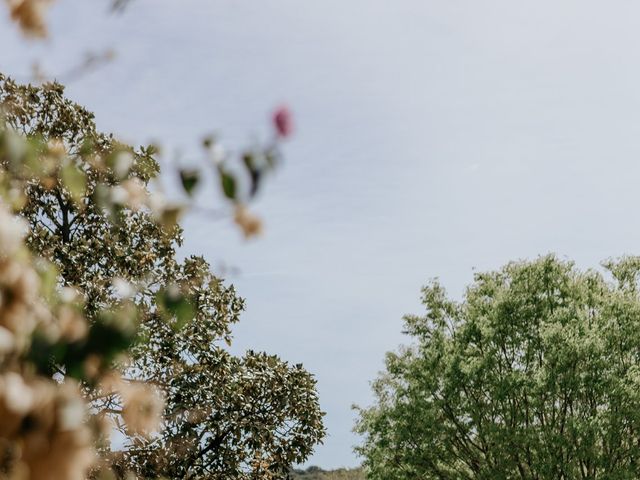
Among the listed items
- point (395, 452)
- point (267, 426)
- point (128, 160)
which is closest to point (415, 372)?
point (395, 452)

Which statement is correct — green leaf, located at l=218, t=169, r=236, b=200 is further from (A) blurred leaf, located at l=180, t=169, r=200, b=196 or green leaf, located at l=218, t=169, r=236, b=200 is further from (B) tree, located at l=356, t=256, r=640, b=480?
(B) tree, located at l=356, t=256, r=640, b=480

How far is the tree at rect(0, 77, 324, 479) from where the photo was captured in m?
16.6

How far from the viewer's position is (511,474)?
2688 centimetres

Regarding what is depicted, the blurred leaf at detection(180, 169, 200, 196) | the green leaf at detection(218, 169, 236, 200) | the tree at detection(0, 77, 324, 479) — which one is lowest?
the green leaf at detection(218, 169, 236, 200)

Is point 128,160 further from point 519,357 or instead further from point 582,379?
point 519,357

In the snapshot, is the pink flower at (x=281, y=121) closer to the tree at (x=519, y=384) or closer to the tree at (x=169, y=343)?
the tree at (x=169, y=343)

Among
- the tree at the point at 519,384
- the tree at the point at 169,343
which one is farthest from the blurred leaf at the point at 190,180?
the tree at the point at 519,384

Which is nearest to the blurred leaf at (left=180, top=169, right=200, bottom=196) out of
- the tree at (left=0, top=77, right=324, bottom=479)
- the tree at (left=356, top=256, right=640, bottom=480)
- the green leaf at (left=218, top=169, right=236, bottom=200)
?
the green leaf at (left=218, top=169, right=236, bottom=200)

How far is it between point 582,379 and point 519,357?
129 inches

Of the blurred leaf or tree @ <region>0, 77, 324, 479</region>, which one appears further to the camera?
tree @ <region>0, 77, 324, 479</region>

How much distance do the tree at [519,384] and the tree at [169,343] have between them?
974 cm

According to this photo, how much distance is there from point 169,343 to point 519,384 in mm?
13422

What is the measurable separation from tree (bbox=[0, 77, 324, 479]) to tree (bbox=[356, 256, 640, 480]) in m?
9.74

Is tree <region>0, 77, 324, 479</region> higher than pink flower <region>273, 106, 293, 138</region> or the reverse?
higher
